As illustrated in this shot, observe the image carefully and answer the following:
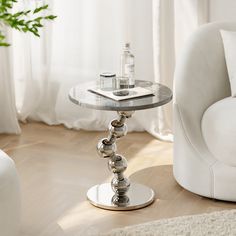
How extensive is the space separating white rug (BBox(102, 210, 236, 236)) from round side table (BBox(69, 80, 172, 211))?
279 millimetres

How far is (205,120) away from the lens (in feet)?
11.2

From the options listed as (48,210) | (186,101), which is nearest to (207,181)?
(186,101)

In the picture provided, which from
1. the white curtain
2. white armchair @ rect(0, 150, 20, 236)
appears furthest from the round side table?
the white curtain

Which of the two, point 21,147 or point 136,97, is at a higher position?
point 136,97

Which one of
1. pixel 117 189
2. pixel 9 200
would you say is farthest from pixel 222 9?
pixel 9 200

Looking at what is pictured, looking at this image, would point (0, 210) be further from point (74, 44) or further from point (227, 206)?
point (74, 44)

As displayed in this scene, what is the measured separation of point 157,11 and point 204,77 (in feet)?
3.15

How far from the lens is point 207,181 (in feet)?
11.0

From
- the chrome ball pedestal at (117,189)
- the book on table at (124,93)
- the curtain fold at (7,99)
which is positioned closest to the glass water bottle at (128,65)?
the book on table at (124,93)

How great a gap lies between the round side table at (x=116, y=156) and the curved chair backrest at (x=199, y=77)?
140 mm

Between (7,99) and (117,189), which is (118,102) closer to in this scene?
(117,189)

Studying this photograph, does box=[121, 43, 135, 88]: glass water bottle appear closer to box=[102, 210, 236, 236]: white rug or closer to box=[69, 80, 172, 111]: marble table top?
box=[69, 80, 172, 111]: marble table top

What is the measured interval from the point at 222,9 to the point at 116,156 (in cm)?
153

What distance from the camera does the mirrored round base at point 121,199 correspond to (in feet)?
11.0
